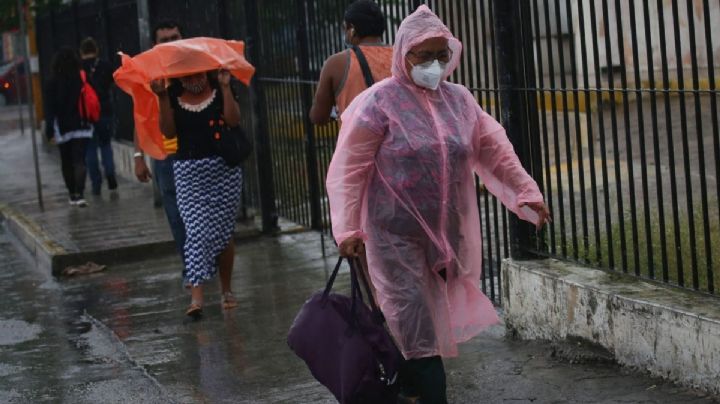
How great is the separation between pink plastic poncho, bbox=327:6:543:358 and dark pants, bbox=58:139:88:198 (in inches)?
389

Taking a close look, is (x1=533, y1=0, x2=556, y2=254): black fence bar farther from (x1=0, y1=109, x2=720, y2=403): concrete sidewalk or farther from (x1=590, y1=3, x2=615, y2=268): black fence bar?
(x1=0, y1=109, x2=720, y2=403): concrete sidewalk

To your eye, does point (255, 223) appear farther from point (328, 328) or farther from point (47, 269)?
point (328, 328)

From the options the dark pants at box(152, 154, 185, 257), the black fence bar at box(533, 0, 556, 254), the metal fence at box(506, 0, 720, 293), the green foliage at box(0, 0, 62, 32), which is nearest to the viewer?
the metal fence at box(506, 0, 720, 293)

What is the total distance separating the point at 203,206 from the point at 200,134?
448 mm

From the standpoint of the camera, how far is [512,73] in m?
7.32

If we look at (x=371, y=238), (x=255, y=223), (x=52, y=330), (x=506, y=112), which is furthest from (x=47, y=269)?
(x=371, y=238)

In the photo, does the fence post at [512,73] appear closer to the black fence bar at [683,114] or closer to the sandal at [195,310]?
the black fence bar at [683,114]

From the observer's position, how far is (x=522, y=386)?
655cm

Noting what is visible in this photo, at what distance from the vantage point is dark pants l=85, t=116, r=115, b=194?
636 inches

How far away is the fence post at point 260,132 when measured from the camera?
12062 millimetres

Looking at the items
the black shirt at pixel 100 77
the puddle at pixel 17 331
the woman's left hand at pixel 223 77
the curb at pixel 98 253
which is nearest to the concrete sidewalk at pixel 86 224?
the curb at pixel 98 253

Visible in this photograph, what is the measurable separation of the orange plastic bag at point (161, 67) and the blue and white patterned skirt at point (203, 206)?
1.84ft

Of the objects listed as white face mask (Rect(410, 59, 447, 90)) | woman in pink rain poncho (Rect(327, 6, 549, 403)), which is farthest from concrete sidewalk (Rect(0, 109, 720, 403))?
white face mask (Rect(410, 59, 447, 90))

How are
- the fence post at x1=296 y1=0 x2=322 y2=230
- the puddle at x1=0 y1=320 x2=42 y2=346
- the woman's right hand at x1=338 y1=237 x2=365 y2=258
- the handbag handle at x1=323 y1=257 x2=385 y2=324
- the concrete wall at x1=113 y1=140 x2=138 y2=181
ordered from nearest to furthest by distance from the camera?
the woman's right hand at x1=338 y1=237 x2=365 y2=258 → the handbag handle at x1=323 y1=257 x2=385 y2=324 → the puddle at x1=0 y1=320 x2=42 y2=346 → the fence post at x1=296 y1=0 x2=322 y2=230 → the concrete wall at x1=113 y1=140 x2=138 y2=181
